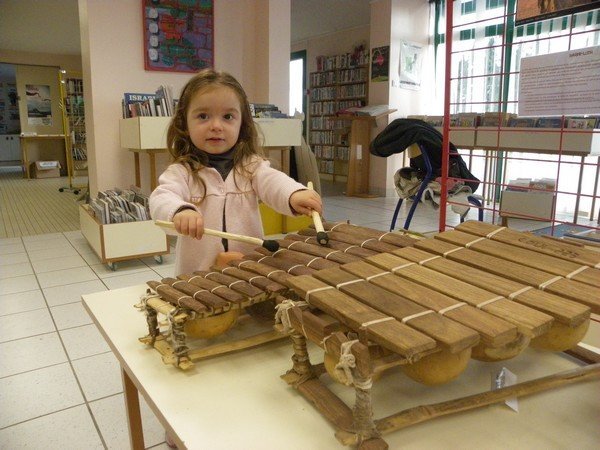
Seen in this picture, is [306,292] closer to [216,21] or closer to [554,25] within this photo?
[216,21]

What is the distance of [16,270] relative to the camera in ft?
11.6

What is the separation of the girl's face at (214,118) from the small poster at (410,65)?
5.89m

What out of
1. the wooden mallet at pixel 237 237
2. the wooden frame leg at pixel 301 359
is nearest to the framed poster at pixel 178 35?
the wooden mallet at pixel 237 237

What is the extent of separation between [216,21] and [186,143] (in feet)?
13.3

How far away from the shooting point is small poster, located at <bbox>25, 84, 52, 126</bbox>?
431 inches

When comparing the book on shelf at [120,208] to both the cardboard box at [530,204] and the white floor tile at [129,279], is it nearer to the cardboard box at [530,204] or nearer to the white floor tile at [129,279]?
the white floor tile at [129,279]

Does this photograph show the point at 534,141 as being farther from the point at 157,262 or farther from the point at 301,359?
the point at 301,359

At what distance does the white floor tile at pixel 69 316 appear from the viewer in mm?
2592

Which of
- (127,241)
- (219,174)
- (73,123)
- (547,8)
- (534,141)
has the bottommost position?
(127,241)

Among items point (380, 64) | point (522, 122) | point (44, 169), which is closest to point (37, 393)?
point (522, 122)

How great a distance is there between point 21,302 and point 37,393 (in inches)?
46.7

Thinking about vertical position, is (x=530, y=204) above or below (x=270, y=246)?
below

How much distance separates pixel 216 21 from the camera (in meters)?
5.05

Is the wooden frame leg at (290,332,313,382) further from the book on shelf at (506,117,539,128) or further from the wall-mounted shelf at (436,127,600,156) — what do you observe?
the book on shelf at (506,117,539,128)
